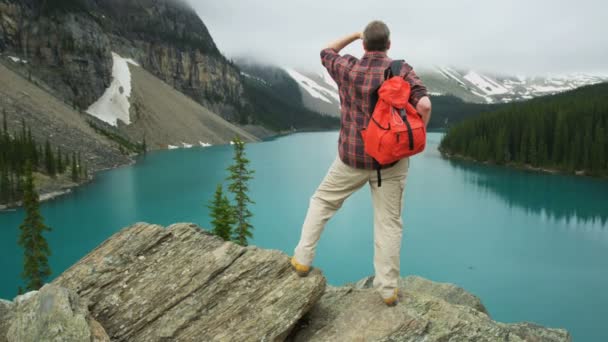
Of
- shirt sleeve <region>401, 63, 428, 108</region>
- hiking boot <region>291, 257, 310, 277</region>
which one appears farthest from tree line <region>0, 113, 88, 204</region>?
shirt sleeve <region>401, 63, 428, 108</region>

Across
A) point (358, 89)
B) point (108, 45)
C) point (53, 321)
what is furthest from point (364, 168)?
point (108, 45)

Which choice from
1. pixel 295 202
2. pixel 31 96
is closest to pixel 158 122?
pixel 31 96

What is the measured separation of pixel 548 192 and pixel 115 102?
96.5 m

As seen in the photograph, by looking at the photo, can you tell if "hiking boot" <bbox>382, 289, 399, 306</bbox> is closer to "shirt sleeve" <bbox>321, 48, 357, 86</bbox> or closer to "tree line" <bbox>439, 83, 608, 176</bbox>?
"shirt sleeve" <bbox>321, 48, 357, 86</bbox>

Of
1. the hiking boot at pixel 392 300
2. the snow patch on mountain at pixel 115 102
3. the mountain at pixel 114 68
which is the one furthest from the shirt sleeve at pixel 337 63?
the snow patch on mountain at pixel 115 102

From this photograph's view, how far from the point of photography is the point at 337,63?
15.7ft

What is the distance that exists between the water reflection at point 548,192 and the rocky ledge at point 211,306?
131 ft

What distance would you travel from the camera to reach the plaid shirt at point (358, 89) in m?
4.46

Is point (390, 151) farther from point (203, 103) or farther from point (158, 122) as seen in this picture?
point (203, 103)

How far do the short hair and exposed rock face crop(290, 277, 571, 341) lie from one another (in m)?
3.07

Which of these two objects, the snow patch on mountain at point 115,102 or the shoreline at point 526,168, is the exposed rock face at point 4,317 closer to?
the shoreline at point 526,168

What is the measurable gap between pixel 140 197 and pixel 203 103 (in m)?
116

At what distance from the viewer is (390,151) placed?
425 centimetres

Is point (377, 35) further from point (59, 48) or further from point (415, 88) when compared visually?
point (59, 48)
